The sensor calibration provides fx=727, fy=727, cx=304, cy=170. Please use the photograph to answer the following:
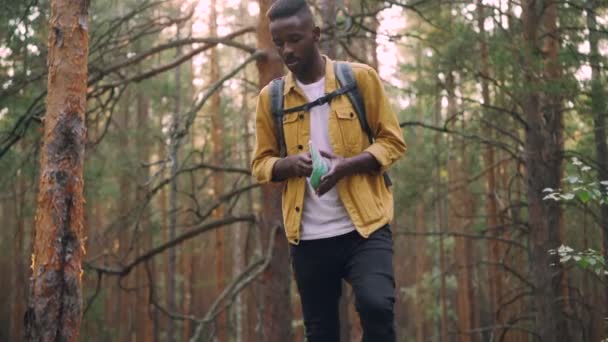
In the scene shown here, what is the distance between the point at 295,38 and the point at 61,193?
291 centimetres

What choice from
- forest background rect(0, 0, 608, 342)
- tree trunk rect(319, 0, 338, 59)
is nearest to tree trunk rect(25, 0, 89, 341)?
forest background rect(0, 0, 608, 342)

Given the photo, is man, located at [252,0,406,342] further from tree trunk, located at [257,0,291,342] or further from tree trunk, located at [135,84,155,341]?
tree trunk, located at [135,84,155,341]

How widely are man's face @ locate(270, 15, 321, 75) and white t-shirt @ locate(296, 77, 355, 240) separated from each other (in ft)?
0.62

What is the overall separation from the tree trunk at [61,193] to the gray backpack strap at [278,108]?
100 inches

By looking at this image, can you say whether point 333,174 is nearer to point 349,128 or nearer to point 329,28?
point 349,128

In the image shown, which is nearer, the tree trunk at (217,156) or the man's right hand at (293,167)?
the man's right hand at (293,167)

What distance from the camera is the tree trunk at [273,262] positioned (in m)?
8.45

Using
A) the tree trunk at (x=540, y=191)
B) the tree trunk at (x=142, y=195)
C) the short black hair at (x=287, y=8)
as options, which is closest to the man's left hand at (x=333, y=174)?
the short black hair at (x=287, y=8)

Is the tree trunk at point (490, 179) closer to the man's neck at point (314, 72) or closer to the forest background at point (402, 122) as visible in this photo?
the forest background at point (402, 122)

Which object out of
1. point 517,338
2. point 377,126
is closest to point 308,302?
point 377,126

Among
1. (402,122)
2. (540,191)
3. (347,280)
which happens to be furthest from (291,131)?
(540,191)

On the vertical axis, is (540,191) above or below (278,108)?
above

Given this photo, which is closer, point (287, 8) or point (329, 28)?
point (287, 8)

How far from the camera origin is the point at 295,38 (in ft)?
11.6
